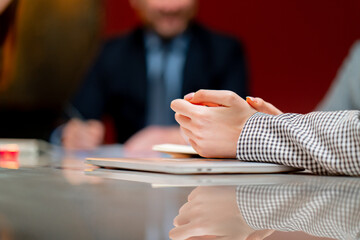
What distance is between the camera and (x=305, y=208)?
0.26 meters

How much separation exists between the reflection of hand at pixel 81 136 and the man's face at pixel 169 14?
71 cm

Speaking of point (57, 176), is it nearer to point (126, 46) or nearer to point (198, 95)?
point (198, 95)

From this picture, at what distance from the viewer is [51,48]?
3.92ft

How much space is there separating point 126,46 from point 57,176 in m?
1.72

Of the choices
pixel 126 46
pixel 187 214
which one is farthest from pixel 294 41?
pixel 187 214

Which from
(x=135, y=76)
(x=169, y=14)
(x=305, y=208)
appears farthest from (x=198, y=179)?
(x=169, y=14)

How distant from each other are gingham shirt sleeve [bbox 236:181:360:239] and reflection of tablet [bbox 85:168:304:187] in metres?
0.03

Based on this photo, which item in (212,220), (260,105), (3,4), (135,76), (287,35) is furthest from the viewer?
(287,35)

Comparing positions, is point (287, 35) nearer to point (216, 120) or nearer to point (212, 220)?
point (216, 120)

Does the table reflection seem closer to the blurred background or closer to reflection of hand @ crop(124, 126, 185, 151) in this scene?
reflection of hand @ crop(124, 126, 185, 151)

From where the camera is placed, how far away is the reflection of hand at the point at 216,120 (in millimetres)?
473

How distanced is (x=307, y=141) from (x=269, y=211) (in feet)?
0.60

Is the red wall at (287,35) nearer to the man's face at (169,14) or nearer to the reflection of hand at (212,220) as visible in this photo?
the man's face at (169,14)

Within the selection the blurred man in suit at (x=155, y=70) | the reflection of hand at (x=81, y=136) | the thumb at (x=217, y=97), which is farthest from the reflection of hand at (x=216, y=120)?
the blurred man in suit at (x=155, y=70)
